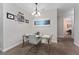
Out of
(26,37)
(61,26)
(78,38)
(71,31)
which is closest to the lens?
(26,37)

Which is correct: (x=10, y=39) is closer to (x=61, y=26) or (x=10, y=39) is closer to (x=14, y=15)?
(x=14, y=15)

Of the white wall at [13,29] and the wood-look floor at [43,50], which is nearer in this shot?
the wood-look floor at [43,50]

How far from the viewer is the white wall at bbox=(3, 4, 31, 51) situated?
3.68 metres

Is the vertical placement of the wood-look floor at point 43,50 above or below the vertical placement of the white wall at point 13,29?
below

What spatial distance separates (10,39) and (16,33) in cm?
38

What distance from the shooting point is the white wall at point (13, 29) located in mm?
3680

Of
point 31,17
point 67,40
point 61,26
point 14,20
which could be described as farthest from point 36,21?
point 61,26

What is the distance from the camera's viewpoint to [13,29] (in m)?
4.04

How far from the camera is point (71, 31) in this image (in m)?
5.48

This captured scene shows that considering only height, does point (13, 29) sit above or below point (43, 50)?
above

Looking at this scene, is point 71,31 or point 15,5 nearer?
point 15,5

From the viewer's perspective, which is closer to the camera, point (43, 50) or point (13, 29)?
point (43, 50)

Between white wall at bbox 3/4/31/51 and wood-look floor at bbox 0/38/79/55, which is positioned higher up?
white wall at bbox 3/4/31/51

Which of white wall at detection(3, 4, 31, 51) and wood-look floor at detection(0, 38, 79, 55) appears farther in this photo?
white wall at detection(3, 4, 31, 51)
